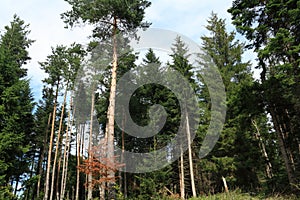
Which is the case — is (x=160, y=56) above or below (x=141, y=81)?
above

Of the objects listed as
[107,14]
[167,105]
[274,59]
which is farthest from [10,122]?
[274,59]

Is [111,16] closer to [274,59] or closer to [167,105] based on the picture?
[274,59]

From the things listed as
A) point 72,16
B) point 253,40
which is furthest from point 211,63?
point 72,16

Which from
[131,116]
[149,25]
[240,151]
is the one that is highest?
[149,25]

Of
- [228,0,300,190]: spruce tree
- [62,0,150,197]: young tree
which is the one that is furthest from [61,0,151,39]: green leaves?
[228,0,300,190]: spruce tree

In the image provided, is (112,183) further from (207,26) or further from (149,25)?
(207,26)

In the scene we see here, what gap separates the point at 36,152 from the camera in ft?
80.7

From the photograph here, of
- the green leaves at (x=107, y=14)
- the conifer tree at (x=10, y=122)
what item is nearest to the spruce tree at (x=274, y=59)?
the green leaves at (x=107, y=14)

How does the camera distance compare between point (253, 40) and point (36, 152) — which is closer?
point (253, 40)

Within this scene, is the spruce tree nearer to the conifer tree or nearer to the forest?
the forest

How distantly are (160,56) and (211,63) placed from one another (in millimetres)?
6998

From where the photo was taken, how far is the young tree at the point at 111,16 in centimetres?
1037

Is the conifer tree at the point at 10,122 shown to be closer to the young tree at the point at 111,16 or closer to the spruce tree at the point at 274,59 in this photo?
the young tree at the point at 111,16

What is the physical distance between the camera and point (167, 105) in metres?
19.0
